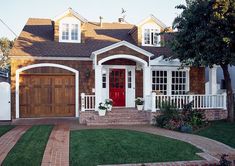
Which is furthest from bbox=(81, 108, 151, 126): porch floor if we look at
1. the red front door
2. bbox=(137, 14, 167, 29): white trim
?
bbox=(137, 14, 167, 29): white trim

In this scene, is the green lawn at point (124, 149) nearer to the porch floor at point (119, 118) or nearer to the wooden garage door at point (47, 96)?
the porch floor at point (119, 118)

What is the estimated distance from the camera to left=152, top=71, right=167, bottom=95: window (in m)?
18.0

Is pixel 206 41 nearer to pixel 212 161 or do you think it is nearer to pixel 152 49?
pixel 212 161

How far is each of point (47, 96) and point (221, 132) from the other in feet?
32.7

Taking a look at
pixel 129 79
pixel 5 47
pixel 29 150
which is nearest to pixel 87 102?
pixel 129 79

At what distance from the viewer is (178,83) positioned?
1825 cm

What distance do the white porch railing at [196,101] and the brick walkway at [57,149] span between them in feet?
18.2

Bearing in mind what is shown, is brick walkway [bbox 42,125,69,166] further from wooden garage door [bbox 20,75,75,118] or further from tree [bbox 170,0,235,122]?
tree [bbox 170,0,235,122]

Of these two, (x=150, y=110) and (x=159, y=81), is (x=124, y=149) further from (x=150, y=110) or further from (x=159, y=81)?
(x=159, y=81)

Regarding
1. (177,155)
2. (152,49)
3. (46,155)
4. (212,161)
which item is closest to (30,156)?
(46,155)

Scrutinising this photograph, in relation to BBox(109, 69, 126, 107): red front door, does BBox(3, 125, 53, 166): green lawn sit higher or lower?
lower

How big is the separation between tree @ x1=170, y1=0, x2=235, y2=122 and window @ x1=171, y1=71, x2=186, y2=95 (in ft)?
15.6

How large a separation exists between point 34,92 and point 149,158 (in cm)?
1027

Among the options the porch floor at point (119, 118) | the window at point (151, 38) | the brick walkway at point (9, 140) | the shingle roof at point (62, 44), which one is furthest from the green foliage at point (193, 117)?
the brick walkway at point (9, 140)
